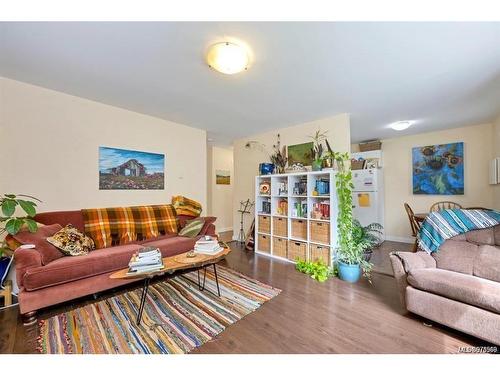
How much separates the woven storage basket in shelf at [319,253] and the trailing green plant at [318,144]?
1369mm

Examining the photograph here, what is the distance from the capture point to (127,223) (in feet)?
9.68

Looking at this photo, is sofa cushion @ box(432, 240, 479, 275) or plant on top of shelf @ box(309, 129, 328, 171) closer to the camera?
sofa cushion @ box(432, 240, 479, 275)

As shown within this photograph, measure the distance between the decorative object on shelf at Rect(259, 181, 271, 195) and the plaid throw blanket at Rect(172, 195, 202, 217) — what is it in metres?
1.18

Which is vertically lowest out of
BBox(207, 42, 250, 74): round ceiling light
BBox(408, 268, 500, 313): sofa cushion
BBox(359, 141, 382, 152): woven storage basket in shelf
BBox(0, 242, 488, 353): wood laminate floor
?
BBox(0, 242, 488, 353): wood laminate floor

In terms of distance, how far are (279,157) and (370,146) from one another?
2.46m

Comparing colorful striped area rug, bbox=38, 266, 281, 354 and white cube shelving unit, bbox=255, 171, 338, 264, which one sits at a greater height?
white cube shelving unit, bbox=255, 171, 338, 264

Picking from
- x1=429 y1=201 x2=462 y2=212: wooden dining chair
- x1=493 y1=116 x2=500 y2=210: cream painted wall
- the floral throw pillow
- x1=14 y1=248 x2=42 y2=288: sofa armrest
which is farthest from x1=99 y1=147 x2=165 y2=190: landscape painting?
x1=493 y1=116 x2=500 y2=210: cream painted wall

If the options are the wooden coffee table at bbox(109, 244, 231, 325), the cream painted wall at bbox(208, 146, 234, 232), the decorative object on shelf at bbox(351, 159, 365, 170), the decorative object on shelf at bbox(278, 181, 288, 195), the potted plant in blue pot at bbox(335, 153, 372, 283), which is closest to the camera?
the wooden coffee table at bbox(109, 244, 231, 325)

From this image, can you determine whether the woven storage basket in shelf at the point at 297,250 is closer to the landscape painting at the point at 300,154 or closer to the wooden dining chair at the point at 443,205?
the landscape painting at the point at 300,154

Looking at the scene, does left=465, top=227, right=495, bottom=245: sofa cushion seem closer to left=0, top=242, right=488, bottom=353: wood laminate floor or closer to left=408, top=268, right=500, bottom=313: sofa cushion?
left=408, top=268, right=500, bottom=313: sofa cushion

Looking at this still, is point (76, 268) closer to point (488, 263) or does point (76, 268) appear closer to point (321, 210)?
point (321, 210)

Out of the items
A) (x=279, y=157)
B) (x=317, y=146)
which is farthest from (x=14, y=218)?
(x=317, y=146)

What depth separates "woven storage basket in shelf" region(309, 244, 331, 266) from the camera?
300cm

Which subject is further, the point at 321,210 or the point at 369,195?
the point at 369,195
